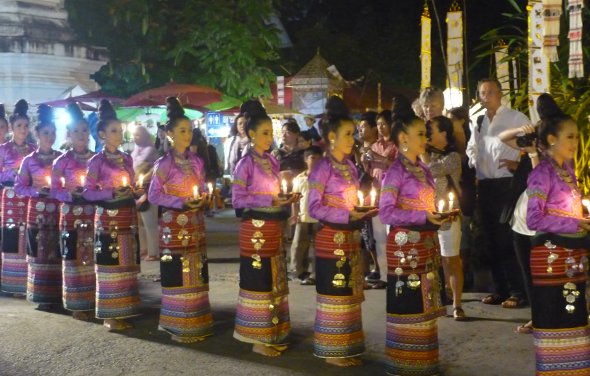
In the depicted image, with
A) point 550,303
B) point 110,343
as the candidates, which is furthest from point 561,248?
point 110,343

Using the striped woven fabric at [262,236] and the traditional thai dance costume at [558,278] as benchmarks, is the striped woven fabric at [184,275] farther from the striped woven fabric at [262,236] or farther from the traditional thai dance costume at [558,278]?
the traditional thai dance costume at [558,278]

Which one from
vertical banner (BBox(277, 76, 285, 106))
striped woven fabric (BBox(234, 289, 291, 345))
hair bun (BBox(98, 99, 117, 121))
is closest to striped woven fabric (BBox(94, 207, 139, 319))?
hair bun (BBox(98, 99, 117, 121))

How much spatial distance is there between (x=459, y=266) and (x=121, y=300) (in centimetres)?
287

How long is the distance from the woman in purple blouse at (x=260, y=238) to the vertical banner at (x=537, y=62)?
2.77 m

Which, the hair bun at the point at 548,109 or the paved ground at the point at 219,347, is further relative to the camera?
the paved ground at the point at 219,347

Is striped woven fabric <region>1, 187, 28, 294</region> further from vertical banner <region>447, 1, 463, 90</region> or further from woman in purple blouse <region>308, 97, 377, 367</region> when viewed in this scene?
vertical banner <region>447, 1, 463, 90</region>

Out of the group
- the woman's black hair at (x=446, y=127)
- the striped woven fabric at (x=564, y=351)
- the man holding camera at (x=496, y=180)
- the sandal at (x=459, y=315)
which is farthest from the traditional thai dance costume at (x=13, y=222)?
the striped woven fabric at (x=564, y=351)

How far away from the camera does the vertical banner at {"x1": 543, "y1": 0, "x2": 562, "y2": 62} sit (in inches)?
299

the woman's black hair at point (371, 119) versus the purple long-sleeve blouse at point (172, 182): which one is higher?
the woman's black hair at point (371, 119)

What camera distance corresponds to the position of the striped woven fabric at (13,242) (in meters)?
8.72

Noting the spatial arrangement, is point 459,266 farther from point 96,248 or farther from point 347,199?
point 96,248

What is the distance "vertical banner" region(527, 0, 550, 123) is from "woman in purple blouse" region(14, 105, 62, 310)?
4.51 m

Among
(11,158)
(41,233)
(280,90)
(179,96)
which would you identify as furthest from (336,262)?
(280,90)

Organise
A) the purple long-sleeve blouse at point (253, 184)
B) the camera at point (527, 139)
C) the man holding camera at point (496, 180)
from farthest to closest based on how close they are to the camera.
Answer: the man holding camera at point (496, 180) < the purple long-sleeve blouse at point (253, 184) < the camera at point (527, 139)
